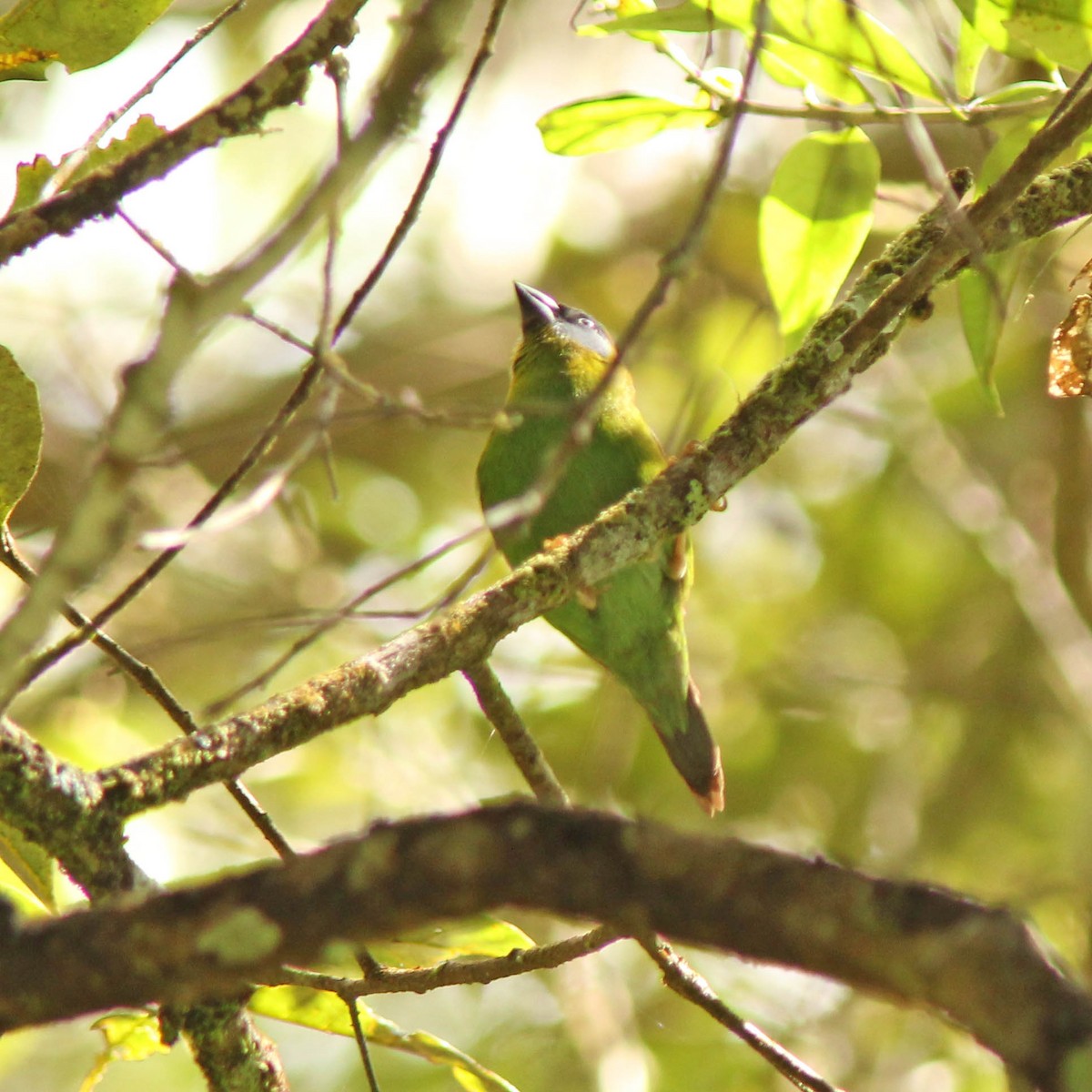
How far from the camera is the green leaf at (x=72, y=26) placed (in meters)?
2.14

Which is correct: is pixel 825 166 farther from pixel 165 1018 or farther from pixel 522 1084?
pixel 522 1084

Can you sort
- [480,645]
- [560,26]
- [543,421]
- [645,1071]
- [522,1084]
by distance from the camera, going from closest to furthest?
[480,645], [543,421], [645,1071], [522,1084], [560,26]

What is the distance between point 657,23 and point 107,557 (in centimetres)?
139

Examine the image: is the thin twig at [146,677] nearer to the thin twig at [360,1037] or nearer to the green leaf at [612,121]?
the thin twig at [360,1037]

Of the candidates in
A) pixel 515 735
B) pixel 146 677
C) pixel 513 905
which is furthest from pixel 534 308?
pixel 513 905

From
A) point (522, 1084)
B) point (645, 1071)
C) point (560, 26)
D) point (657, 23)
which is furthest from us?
point (560, 26)

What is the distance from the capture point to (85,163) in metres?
2.20

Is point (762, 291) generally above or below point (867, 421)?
above

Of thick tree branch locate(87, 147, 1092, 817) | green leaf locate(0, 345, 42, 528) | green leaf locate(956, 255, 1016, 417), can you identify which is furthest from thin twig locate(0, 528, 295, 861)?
green leaf locate(956, 255, 1016, 417)

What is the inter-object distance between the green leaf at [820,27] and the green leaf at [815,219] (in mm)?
183

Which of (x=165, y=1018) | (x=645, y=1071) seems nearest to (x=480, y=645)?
(x=165, y=1018)

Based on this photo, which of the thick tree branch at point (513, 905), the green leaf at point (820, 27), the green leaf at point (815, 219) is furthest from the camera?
the green leaf at point (815, 219)

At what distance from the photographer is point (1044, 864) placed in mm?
5312

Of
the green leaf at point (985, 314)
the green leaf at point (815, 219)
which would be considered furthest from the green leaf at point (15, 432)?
the green leaf at point (985, 314)
